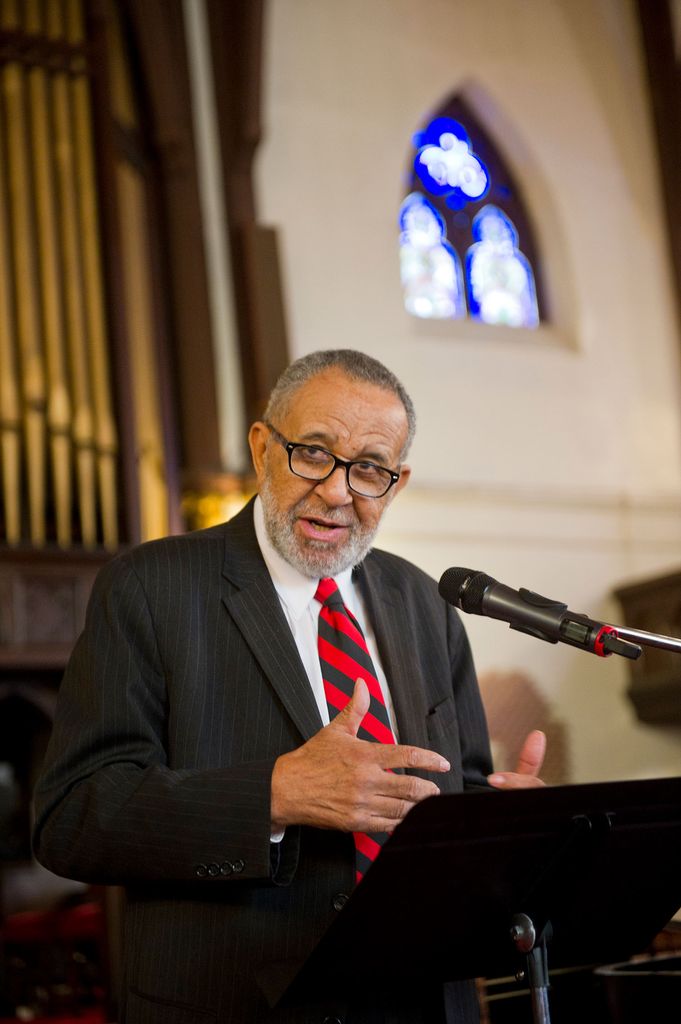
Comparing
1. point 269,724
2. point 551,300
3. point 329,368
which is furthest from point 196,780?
point 551,300

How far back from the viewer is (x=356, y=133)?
28.9 ft

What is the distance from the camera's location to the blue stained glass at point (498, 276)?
943cm

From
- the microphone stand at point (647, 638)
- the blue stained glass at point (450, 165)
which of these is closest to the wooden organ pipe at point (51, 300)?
the blue stained glass at point (450, 165)

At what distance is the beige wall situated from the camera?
8461 millimetres

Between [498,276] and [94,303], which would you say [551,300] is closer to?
[498,276]

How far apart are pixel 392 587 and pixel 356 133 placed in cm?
693

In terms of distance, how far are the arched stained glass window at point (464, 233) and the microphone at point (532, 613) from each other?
717 cm


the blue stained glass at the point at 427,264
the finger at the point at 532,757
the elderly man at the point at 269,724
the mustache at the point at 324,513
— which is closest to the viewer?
the elderly man at the point at 269,724

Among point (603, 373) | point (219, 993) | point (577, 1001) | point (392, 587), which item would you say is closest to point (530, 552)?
point (603, 373)

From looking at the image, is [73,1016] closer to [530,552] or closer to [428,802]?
[530,552]

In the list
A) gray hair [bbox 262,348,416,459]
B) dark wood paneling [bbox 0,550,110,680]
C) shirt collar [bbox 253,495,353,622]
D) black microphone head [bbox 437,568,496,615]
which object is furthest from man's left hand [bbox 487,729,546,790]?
dark wood paneling [bbox 0,550,110,680]

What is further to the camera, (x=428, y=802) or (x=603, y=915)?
(x=603, y=915)

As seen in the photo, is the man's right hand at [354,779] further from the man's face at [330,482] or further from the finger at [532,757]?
the man's face at [330,482]

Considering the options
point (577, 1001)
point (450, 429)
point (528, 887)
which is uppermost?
point (450, 429)
